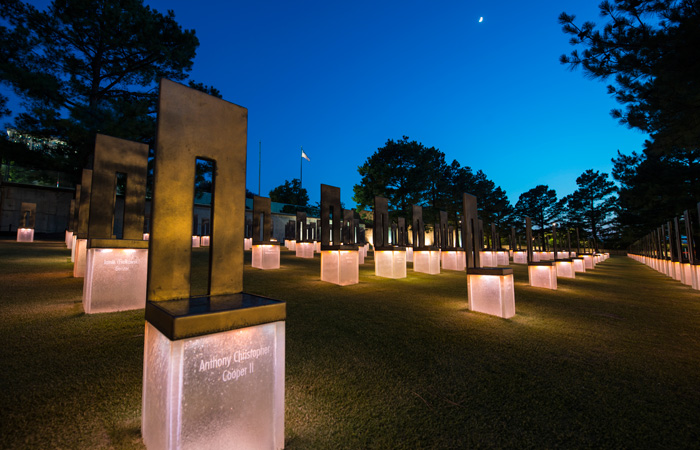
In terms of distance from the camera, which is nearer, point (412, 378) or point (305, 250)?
point (412, 378)

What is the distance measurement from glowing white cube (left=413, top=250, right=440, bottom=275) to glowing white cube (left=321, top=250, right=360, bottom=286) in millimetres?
4109

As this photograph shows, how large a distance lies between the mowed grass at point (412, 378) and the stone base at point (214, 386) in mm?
306

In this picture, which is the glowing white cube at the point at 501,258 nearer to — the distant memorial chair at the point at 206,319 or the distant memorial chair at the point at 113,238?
the distant memorial chair at the point at 113,238

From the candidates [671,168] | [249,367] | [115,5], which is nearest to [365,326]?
[249,367]

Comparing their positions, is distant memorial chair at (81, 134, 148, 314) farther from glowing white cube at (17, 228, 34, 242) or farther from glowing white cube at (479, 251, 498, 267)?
glowing white cube at (17, 228, 34, 242)

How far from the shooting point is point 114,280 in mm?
4465

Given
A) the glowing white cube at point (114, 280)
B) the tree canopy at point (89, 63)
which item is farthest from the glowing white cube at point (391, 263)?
the tree canopy at point (89, 63)

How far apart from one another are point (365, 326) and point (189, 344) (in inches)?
120

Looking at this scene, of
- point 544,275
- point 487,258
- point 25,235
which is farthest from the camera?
point 25,235

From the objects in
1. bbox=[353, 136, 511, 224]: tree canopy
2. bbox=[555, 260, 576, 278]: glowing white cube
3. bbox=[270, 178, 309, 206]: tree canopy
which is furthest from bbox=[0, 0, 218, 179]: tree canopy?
bbox=[270, 178, 309, 206]: tree canopy

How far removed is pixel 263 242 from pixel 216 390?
10.1 m

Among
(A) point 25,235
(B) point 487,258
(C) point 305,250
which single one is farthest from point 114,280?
(A) point 25,235

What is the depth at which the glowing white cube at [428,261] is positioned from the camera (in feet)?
36.4

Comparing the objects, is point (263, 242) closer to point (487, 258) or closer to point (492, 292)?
point (492, 292)
